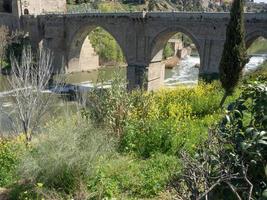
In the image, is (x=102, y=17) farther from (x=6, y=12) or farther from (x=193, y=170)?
(x=193, y=170)

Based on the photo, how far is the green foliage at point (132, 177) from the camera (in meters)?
6.04

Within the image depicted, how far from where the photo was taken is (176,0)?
126438mm

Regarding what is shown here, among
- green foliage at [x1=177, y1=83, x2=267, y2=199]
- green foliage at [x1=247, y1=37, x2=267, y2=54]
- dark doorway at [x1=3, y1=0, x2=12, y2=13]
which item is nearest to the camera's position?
green foliage at [x1=177, y1=83, x2=267, y2=199]

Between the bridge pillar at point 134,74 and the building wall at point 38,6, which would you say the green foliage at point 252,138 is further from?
the building wall at point 38,6

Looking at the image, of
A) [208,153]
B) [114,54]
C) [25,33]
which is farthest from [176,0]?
[208,153]

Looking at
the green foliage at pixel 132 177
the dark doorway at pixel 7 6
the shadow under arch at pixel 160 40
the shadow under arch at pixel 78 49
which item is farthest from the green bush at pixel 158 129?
the dark doorway at pixel 7 6

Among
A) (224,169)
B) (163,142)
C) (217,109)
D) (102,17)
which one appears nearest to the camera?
(224,169)

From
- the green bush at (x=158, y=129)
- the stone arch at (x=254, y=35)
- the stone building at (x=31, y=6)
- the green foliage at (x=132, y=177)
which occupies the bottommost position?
the green foliage at (x=132, y=177)

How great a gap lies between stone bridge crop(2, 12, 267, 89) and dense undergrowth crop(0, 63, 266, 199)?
822 inches


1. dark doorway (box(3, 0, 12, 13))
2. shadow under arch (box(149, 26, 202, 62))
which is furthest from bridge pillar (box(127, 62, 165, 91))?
dark doorway (box(3, 0, 12, 13))

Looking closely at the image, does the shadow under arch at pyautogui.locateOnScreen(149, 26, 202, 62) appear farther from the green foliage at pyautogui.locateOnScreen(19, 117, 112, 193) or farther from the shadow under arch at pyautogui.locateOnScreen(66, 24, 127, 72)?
the green foliage at pyautogui.locateOnScreen(19, 117, 112, 193)

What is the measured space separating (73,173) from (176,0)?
A: 416 ft

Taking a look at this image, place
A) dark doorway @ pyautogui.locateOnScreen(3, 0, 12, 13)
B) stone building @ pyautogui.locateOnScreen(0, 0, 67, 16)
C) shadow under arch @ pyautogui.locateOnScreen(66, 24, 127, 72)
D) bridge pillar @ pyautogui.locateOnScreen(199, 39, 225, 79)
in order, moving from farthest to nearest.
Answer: dark doorway @ pyautogui.locateOnScreen(3, 0, 12, 13)
stone building @ pyautogui.locateOnScreen(0, 0, 67, 16)
shadow under arch @ pyautogui.locateOnScreen(66, 24, 127, 72)
bridge pillar @ pyautogui.locateOnScreen(199, 39, 225, 79)

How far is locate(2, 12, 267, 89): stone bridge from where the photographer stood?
2959 centimetres
